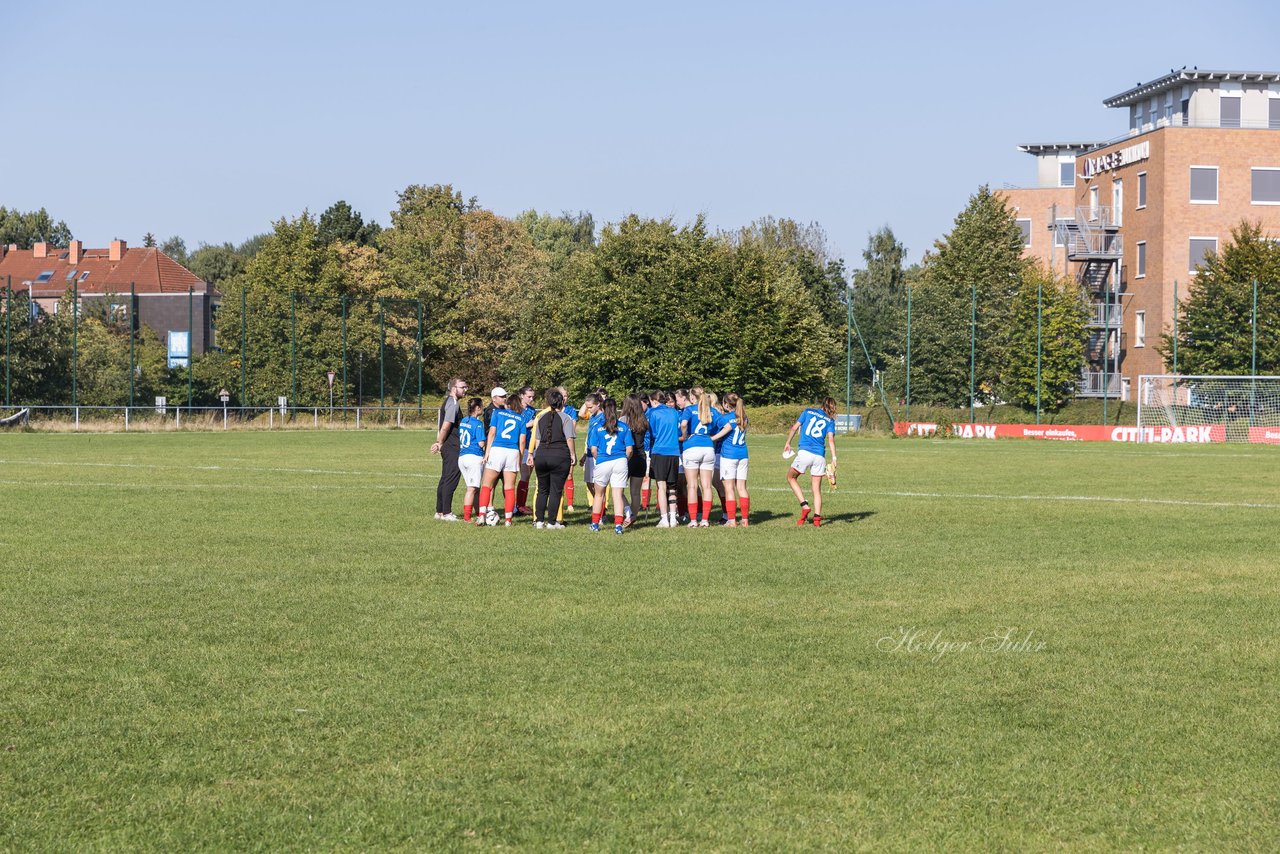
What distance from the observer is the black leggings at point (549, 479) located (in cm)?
1770

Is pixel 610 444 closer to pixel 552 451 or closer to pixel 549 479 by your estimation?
pixel 552 451

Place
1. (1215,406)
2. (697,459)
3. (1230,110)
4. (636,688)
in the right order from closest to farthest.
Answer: (636,688), (697,459), (1215,406), (1230,110)

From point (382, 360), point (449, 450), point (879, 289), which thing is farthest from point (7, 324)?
point (879, 289)

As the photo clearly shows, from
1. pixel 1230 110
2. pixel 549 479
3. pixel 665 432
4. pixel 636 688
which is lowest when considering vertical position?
pixel 636 688

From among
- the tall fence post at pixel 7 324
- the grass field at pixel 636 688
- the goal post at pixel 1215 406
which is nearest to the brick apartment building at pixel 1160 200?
the goal post at pixel 1215 406

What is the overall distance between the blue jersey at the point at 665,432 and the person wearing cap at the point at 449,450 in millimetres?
2651

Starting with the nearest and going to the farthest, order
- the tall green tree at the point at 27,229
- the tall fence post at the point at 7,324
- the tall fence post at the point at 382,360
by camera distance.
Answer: the tall fence post at the point at 7,324 → the tall fence post at the point at 382,360 → the tall green tree at the point at 27,229

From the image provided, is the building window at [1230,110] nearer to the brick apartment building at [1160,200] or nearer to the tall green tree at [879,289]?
the brick apartment building at [1160,200]

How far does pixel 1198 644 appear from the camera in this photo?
32.2 feet

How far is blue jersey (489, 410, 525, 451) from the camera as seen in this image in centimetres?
1836

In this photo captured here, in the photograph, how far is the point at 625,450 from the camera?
17.8 meters

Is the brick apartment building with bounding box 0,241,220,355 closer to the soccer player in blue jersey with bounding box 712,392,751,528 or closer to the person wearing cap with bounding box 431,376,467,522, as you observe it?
the person wearing cap with bounding box 431,376,467,522

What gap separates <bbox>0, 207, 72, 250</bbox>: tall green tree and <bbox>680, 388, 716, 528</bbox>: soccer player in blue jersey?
136 meters

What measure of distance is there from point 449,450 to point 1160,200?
5931 cm
